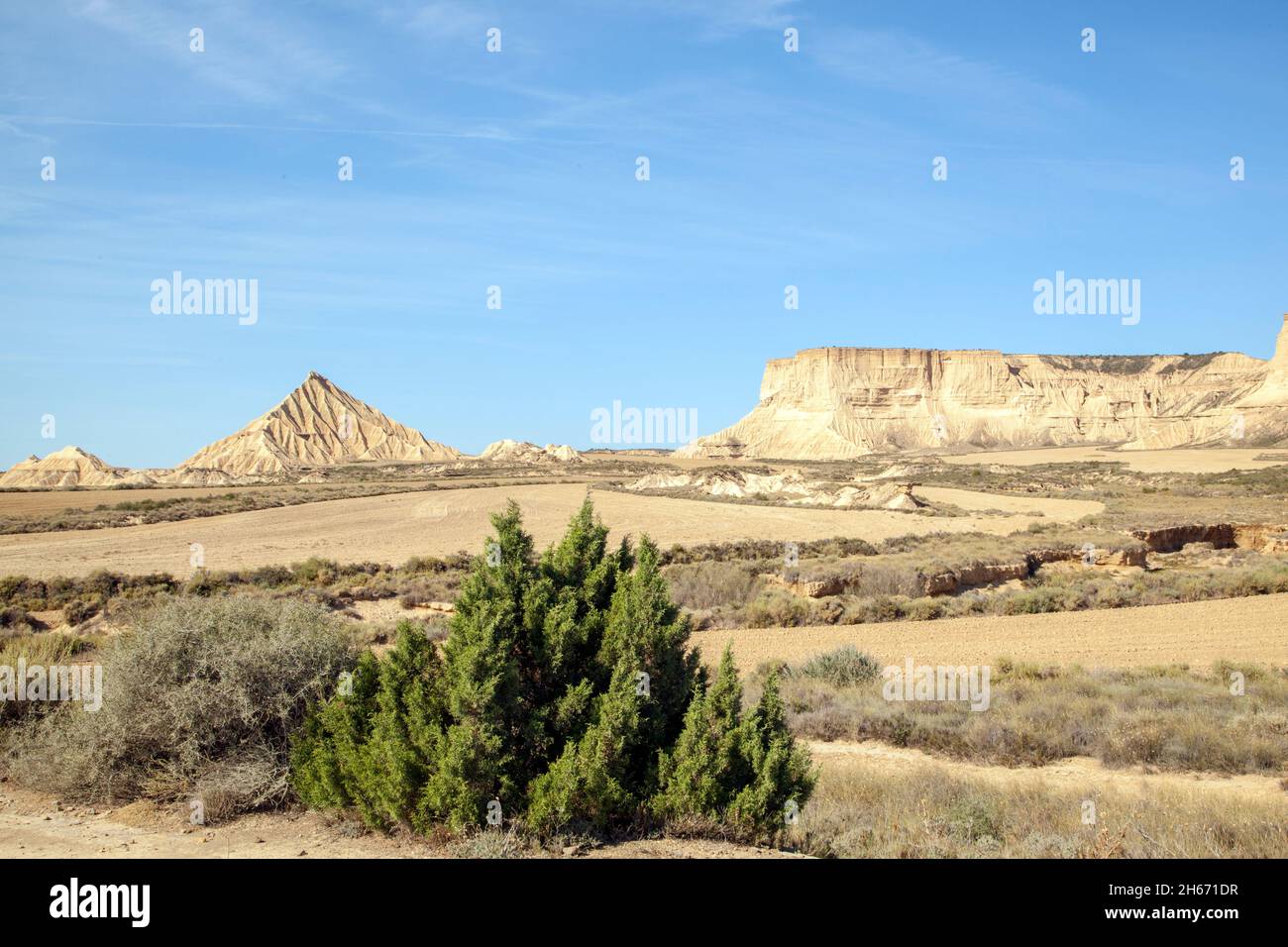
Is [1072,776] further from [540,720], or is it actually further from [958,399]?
[958,399]

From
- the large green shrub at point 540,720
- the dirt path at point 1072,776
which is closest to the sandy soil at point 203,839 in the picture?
the large green shrub at point 540,720

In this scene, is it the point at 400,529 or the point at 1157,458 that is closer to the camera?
the point at 400,529

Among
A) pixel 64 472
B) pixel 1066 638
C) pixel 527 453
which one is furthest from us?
pixel 527 453

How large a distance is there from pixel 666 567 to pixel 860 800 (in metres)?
19.7

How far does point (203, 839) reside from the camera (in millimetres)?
6117

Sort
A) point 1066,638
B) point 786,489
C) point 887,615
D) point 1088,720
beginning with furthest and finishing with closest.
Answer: point 786,489, point 887,615, point 1066,638, point 1088,720

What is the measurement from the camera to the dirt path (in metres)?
8.77

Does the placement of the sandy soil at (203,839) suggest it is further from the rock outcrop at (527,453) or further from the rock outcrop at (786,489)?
the rock outcrop at (527,453)

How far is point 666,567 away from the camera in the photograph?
2781 cm

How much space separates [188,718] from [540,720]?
296cm

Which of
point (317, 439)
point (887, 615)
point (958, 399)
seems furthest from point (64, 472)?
point (958, 399)
